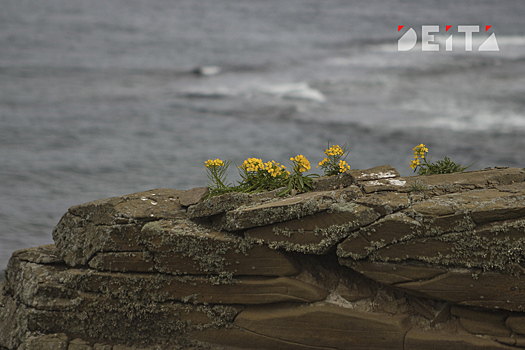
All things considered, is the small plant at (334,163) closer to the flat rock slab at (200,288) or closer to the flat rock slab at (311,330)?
the flat rock slab at (200,288)

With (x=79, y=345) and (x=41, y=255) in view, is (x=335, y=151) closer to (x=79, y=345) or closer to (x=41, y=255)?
(x=79, y=345)

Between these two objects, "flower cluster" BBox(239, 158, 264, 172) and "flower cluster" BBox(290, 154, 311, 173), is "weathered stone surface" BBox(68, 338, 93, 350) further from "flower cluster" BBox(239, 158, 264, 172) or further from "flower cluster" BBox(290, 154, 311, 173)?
"flower cluster" BBox(290, 154, 311, 173)

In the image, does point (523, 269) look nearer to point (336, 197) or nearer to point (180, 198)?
point (336, 197)

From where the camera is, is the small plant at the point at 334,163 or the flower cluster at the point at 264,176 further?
the small plant at the point at 334,163

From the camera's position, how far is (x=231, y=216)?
27.7 ft

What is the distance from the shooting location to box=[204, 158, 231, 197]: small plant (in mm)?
9289

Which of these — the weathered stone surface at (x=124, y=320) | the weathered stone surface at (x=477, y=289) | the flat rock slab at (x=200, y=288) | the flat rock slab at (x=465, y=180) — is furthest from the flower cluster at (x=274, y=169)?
the weathered stone surface at (x=477, y=289)

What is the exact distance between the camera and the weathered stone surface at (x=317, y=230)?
7.95m

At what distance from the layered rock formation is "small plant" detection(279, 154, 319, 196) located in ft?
1.18

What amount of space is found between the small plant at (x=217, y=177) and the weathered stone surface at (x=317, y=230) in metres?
1.25

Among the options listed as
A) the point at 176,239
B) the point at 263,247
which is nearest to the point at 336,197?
the point at 263,247

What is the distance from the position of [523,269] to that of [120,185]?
1421 centimetres

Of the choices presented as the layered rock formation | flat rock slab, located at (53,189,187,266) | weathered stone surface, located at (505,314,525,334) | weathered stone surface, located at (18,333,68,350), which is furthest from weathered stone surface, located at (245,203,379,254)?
weathered stone surface, located at (18,333,68,350)

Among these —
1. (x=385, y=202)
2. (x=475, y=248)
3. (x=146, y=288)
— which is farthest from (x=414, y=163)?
(x=146, y=288)
